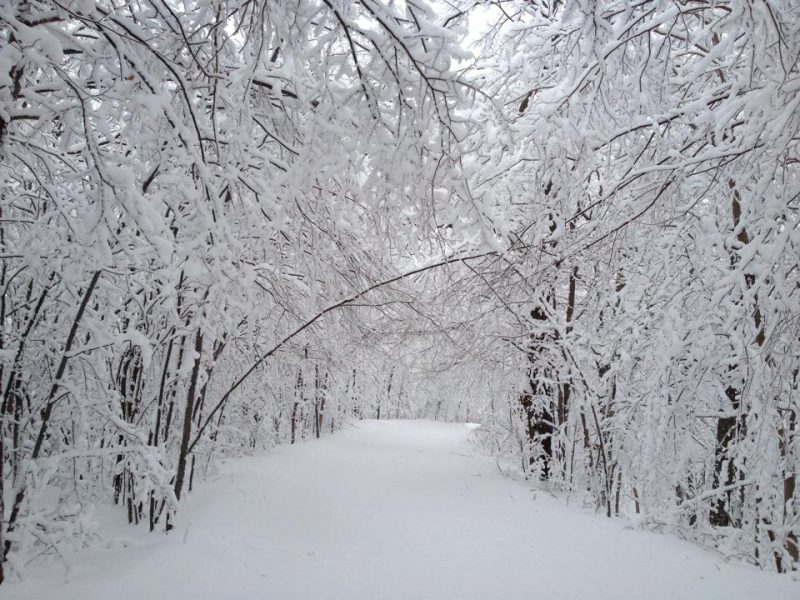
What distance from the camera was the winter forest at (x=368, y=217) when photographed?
1848 mm

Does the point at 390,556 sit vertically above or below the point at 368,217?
below

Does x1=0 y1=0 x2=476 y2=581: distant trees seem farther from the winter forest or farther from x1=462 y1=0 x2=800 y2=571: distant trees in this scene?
x1=462 y1=0 x2=800 y2=571: distant trees

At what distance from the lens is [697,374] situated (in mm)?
3717

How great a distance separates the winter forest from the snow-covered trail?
1.02 feet

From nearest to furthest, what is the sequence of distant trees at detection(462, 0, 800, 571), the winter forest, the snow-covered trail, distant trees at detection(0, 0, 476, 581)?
distant trees at detection(0, 0, 476, 581) < the winter forest < distant trees at detection(462, 0, 800, 571) < the snow-covered trail

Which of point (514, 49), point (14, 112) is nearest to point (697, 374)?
point (514, 49)

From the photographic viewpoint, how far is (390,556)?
3342 millimetres

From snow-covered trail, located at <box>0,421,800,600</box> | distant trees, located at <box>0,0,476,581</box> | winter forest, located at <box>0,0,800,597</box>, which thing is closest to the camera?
distant trees, located at <box>0,0,476,581</box>

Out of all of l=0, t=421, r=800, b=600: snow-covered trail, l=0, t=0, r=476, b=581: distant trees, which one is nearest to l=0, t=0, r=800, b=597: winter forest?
l=0, t=0, r=476, b=581: distant trees

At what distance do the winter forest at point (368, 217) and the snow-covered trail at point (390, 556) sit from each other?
312 mm

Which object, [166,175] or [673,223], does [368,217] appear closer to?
[166,175]

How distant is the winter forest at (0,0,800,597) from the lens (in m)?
1.85

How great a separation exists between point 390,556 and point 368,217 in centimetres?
240

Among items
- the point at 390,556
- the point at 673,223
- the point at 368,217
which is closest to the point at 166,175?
the point at 368,217
